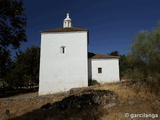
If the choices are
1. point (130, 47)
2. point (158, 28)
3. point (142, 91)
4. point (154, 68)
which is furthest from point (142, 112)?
point (158, 28)

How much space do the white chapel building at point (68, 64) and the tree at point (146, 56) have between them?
17.6 feet

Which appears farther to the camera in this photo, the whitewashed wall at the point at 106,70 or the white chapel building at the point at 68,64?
the whitewashed wall at the point at 106,70

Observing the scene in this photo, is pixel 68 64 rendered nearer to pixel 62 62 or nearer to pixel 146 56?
pixel 62 62

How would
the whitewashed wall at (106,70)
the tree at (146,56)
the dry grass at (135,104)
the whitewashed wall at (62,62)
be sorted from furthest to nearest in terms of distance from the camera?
the whitewashed wall at (106,70) → the whitewashed wall at (62,62) → the tree at (146,56) → the dry grass at (135,104)

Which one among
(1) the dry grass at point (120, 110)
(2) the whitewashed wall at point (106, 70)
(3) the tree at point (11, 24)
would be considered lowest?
(1) the dry grass at point (120, 110)

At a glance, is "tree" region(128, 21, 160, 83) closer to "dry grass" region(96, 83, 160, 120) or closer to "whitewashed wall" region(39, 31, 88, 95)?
"dry grass" region(96, 83, 160, 120)

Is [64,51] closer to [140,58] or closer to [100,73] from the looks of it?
[100,73]

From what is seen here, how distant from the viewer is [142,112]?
424 centimetres

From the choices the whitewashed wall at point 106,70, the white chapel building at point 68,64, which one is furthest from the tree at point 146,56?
the white chapel building at point 68,64

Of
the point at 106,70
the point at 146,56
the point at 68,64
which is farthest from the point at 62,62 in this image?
the point at 146,56

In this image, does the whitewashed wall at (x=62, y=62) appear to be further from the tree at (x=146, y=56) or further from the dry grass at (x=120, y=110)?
the tree at (x=146, y=56)

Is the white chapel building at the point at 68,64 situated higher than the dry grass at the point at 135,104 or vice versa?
the white chapel building at the point at 68,64

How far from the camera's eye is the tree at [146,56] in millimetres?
6311

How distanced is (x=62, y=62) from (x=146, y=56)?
28.0ft
